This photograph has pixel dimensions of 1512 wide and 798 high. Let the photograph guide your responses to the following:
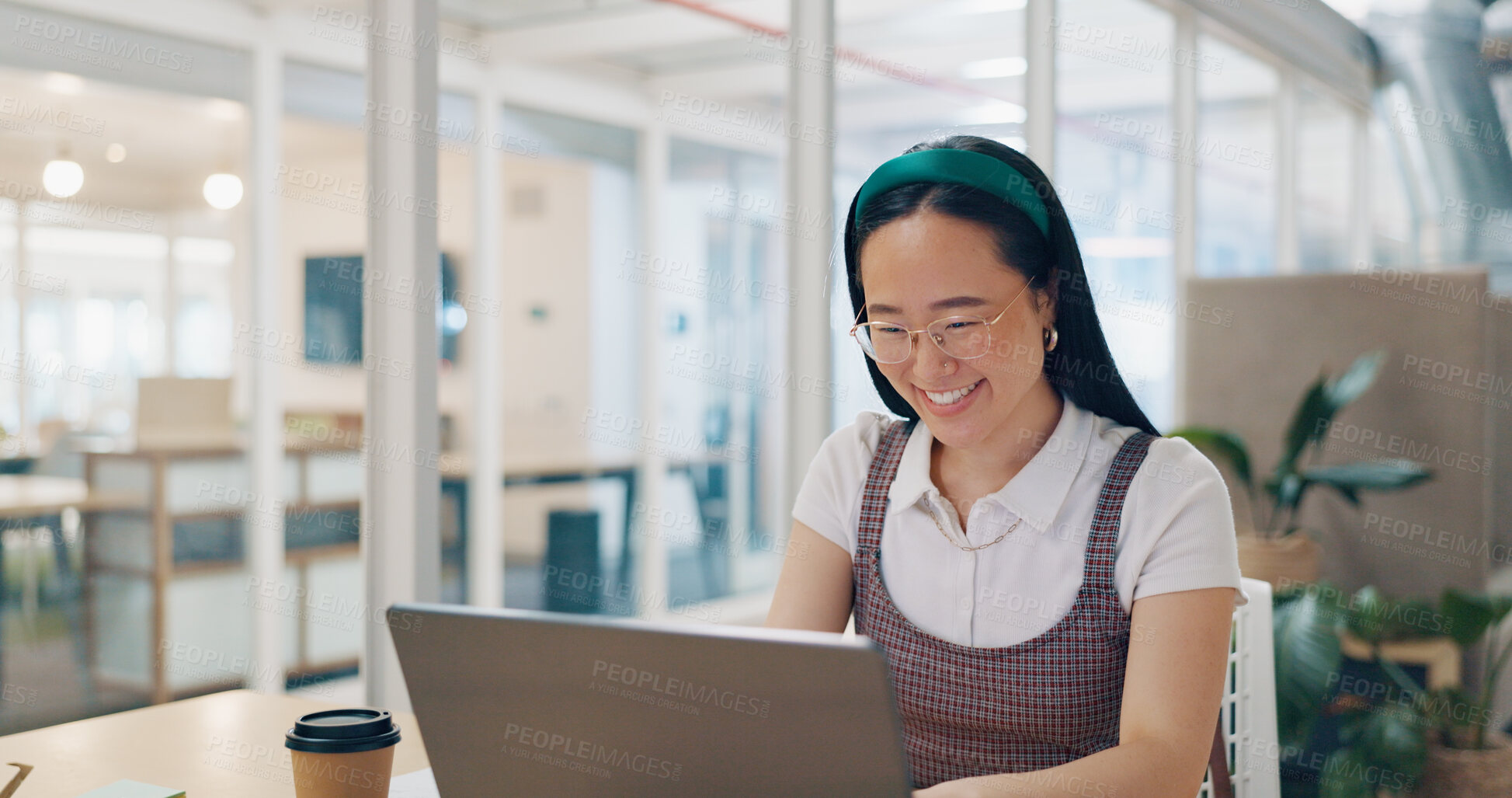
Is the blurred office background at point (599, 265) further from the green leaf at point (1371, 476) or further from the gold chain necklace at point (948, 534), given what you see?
the green leaf at point (1371, 476)

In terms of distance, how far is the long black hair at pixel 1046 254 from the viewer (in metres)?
1.25

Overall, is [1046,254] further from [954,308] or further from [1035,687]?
[1035,687]

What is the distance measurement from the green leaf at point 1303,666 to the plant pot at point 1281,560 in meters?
0.51

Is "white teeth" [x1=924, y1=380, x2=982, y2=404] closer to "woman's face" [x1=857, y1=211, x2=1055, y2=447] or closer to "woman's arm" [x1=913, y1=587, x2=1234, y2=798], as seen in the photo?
"woman's face" [x1=857, y1=211, x2=1055, y2=447]

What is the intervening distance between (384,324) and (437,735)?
1176 millimetres

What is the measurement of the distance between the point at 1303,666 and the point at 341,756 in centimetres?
242

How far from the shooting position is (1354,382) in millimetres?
3279

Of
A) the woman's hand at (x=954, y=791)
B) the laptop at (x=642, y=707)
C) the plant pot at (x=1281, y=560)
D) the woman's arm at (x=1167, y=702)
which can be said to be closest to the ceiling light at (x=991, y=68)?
the plant pot at (x=1281, y=560)

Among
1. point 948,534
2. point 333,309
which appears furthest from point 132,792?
point 333,309

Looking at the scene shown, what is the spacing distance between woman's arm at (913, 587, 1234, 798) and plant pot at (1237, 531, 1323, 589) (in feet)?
7.77

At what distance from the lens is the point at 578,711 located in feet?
2.66

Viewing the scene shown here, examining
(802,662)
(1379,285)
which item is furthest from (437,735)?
(1379,285)

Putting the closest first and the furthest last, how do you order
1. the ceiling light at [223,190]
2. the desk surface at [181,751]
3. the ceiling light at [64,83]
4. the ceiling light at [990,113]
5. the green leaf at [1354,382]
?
1. the desk surface at [181,751]
2. the ceiling light at [64,83]
3. the ceiling light at [223,190]
4. the green leaf at [1354,382]
5. the ceiling light at [990,113]

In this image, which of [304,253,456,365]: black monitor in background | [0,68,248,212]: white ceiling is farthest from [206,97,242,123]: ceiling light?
[304,253,456,365]: black monitor in background
